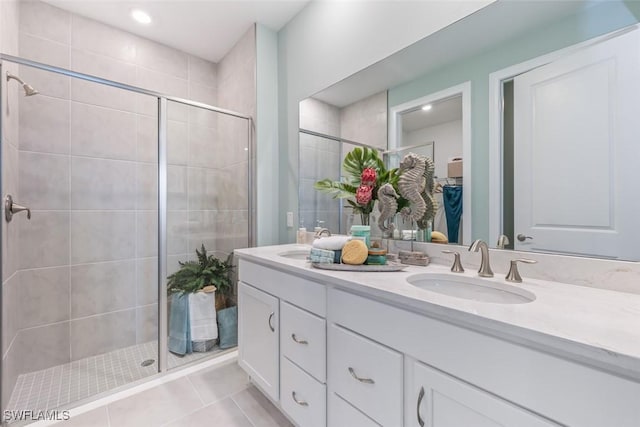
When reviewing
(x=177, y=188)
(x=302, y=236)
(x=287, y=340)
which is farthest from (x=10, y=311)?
(x=302, y=236)

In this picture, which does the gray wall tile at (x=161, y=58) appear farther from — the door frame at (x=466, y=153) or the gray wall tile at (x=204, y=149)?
the door frame at (x=466, y=153)

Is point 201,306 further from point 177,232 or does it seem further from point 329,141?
point 329,141

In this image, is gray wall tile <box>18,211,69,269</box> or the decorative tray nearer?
the decorative tray

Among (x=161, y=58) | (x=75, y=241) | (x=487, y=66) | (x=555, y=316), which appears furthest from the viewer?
(x=161, y=58)

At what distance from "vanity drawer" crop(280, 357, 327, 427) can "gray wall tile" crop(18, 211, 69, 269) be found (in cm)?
167

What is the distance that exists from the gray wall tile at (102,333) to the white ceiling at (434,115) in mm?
2303

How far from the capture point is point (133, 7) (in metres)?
1.87

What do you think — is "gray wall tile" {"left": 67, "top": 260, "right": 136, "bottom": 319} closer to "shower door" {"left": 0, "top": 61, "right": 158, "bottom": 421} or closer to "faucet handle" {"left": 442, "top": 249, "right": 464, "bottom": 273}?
"shower door" {"left": 0, "top": 61, "right": 158, "bottom": 421}

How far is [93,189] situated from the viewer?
195cm


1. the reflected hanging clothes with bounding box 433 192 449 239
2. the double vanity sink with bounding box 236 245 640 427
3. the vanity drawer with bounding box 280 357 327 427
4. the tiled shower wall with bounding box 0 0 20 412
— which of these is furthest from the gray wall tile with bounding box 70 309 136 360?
the reflected hanging clothes with bounding box 433 192 449 239

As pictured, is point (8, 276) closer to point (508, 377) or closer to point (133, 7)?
point (133, 7)

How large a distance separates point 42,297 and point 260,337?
59.1 inches

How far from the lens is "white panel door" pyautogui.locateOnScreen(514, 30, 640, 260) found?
2.68 feet

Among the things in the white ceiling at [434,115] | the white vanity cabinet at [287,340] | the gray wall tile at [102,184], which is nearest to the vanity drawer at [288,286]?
the white vanity cabinet at [287,340]
